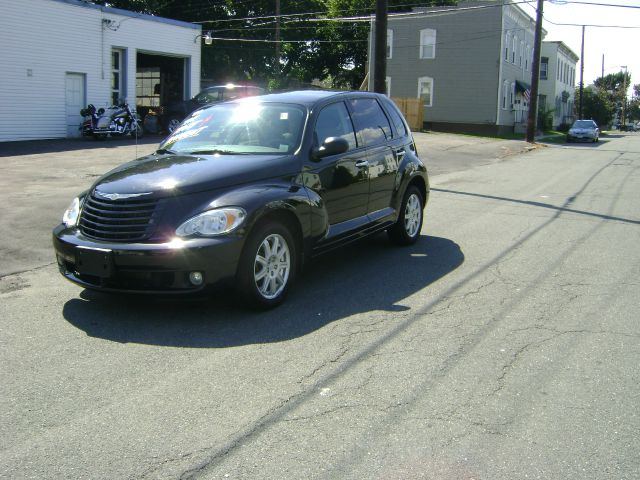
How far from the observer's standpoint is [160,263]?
16.8 ft

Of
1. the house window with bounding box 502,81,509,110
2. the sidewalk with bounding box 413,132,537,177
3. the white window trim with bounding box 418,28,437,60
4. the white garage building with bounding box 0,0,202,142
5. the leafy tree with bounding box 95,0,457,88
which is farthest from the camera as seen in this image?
the leafy tree with bounding box 95,0,457,88

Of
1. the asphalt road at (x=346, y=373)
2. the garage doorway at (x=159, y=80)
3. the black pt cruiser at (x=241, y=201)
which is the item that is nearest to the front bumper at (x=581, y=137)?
the garage doorway at (x=159, y=80)

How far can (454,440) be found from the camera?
3.58 m

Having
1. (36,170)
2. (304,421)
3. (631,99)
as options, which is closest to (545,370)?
(304,421)

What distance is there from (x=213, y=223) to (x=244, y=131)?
1642 millimetres

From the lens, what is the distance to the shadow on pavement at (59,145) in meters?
19.4

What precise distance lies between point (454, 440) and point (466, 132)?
41.3 meters

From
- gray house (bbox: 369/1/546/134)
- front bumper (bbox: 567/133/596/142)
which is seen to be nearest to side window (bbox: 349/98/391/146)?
front bumper (bbox: 567/133/596/142)

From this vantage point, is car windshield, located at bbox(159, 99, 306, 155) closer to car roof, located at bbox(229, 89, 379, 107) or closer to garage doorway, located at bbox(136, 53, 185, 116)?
car roof, located at bbox(229, 89, 379, 107)

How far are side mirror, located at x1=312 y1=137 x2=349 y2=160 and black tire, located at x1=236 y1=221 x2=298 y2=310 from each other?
89 centimetres

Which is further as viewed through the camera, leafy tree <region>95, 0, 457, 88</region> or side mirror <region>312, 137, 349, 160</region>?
leafy tree <region>95, 0, 457, 88</region>

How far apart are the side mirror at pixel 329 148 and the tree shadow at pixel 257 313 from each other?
4.20 ft

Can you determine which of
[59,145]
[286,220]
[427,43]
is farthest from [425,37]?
[286,220]

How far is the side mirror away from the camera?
635 cm
